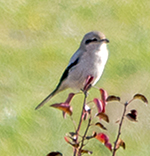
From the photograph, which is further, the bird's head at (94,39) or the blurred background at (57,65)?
the blurred background at (57,65)

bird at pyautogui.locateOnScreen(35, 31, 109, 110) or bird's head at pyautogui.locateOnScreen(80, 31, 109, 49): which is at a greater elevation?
bird's head at pyautogui.locateOnScreen(80, 31, 109, 49)

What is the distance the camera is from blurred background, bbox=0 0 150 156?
6281 mm

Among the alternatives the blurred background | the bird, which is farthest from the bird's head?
the blurred background

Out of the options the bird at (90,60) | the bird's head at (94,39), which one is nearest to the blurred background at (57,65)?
the bird at (90,60)

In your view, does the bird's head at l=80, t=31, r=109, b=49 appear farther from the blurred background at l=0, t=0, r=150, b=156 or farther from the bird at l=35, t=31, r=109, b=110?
the blurred background at l=0, t=0, r=150, b=156

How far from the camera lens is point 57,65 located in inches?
319

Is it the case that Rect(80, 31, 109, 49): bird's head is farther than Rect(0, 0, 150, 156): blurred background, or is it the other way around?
Rect(0, 0, 150, 156): blurred background

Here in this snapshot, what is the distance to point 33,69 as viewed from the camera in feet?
25.8

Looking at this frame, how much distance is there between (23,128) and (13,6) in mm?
3684

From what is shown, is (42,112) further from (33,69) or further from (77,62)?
(77,62)

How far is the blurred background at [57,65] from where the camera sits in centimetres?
628

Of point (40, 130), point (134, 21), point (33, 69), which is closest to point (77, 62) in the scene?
point (40, 130)

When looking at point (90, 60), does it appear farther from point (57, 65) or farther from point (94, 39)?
point (57, 65)

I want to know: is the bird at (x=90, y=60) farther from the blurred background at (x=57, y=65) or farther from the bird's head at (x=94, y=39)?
the blurred background at (x=57, y=65)
